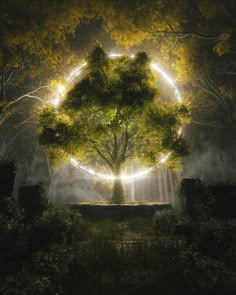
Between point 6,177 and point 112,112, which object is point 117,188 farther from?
point 6,177

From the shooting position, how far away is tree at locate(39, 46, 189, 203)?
14.8 m

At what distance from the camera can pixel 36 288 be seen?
3.98 m

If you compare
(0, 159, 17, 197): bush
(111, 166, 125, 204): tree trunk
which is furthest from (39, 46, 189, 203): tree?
(0, 159, 17, 197): bush

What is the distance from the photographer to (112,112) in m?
15.7

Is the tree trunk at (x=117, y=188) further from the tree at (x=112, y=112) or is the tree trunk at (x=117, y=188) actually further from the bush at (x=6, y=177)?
the bush at (x=6, y=177)

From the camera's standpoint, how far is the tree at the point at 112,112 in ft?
48.6

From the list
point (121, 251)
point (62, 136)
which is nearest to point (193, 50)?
point (62, 136)

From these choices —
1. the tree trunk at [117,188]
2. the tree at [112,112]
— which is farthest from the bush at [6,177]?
the tree trunk at [117,188]

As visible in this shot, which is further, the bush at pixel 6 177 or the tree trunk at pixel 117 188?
the tree trunk at pixel 117 188

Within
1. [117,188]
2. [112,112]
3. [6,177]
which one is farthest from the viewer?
[117,188]

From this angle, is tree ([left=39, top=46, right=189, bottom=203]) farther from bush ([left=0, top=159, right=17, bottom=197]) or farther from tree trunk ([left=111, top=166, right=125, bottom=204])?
bush ([left=0, top=159, right=17, bottom=197])

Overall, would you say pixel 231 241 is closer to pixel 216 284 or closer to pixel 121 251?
pixel 216 284

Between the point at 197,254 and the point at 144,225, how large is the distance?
6142 mm

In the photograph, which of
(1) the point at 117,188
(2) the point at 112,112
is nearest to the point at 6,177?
(2) the point at 112,112
